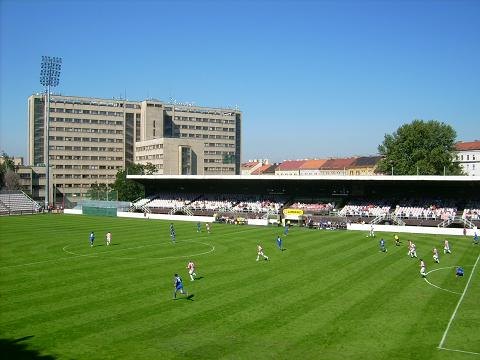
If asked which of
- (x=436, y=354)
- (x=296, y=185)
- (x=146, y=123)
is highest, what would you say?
(x=146, y=123)

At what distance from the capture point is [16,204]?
93875 mm

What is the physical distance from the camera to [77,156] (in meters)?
145

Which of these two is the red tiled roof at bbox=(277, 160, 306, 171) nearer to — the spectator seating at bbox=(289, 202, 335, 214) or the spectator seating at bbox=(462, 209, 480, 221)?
the spectator seating at bbox=(289, 202, 335, 214)

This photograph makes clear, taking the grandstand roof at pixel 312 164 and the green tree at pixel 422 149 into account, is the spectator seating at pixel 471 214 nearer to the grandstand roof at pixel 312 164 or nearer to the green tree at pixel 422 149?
the green tree at pixel 422 149

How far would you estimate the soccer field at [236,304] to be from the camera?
747 inches

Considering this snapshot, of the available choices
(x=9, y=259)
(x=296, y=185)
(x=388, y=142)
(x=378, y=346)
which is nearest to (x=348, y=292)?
(x=378, y=346)

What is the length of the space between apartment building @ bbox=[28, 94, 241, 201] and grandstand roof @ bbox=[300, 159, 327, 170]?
36949mm

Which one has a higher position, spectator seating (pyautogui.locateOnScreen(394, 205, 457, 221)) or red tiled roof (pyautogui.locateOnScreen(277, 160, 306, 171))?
red tiled roof (pyautogui.locateOnScreen(277, 160, 306, 171))

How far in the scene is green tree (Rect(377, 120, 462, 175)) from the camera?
302 ft

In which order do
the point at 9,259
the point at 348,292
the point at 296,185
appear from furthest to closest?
the point at 296,185
the point at 9,259
the point at 348,292

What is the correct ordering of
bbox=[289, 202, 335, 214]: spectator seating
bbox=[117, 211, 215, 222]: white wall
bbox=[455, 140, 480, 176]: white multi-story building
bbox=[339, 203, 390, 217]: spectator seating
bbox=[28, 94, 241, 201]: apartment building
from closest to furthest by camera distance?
bbox=[339, 203, 390, 217]: spectator seating, bbox=[289, 202, 335, 214]: spectator seating, bbox=[117, 211, 215, 222]: white wall, bbox=[28, 94, 241, 201]: apartment building, bbox=[455, 140, 480, 176]: white multi-story building


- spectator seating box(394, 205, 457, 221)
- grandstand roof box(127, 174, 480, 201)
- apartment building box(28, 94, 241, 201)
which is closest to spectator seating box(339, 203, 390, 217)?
spectator seating box(394, 205, 457, 221)

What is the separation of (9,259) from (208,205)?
46.6 m

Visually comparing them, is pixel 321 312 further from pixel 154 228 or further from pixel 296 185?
pixel 296 185
